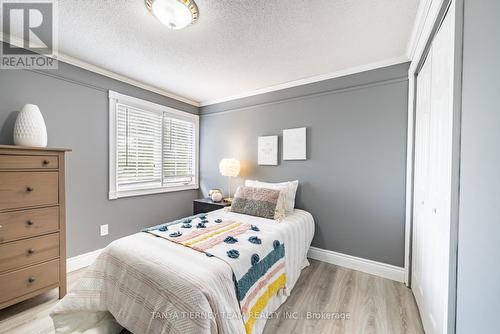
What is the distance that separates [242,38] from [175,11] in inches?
23.2

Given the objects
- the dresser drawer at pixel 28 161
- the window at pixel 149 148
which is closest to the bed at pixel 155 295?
the dresser drawer at pixel 28 161

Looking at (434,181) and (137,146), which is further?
(137,146)

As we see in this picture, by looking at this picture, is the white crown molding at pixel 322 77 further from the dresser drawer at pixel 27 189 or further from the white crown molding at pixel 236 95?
the dresser drawer at pixel 27 189

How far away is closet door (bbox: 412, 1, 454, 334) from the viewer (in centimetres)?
104

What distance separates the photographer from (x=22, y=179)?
157cm

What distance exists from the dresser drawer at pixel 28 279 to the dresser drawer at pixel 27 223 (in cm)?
27

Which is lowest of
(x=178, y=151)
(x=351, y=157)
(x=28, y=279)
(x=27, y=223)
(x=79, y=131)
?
(x=28, y=279)

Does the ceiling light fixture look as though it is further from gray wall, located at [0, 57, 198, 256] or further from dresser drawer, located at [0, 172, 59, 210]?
dresser drawer, located at [0, 172, 59, 210]

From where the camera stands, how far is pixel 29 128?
1.71m

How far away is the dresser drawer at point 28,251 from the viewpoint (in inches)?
59.1

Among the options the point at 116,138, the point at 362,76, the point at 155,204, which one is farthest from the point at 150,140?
the point at 362,76

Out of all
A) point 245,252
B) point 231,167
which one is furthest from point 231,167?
point 245,252

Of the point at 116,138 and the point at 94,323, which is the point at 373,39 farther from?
the point at 94,323

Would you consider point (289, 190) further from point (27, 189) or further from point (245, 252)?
point (27, 189)
